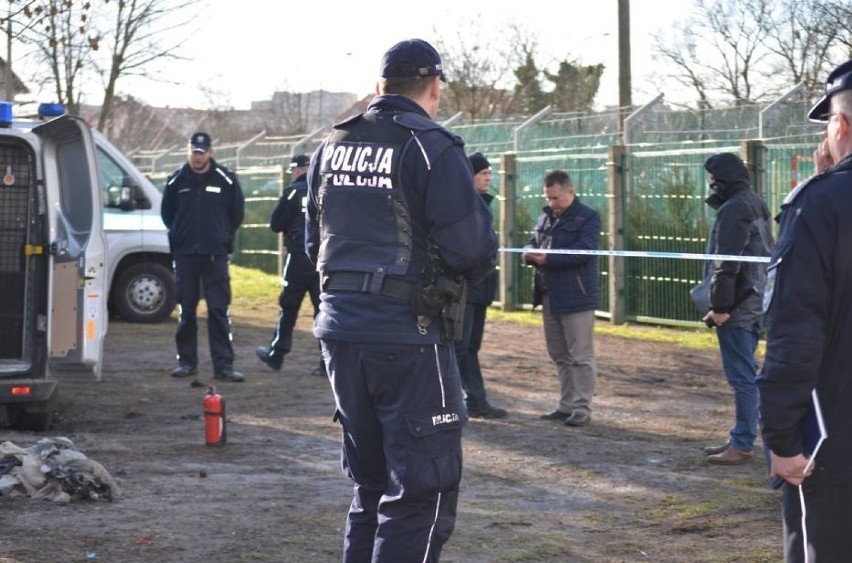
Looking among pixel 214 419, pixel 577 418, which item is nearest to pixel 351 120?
pixel 214 419

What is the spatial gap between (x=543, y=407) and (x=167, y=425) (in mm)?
2958

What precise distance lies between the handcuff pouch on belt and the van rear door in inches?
203

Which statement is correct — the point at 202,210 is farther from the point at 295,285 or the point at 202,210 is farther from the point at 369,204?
Result: the point at 369,204

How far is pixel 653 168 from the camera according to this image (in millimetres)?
17234

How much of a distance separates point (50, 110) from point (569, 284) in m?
3.76

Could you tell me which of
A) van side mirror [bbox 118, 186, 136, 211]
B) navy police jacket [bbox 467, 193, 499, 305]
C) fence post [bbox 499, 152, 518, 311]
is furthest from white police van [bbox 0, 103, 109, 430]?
fence post [bbox 499, 152, 518, 311]

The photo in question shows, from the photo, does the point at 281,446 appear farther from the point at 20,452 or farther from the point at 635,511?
the point at 635,511

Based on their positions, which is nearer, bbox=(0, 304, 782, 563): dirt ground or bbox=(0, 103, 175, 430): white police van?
bbox=(0, 304, 782, 563): dirt ground

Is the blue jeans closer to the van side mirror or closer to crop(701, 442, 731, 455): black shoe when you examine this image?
crop(701, 442, 731, 455): black shoe

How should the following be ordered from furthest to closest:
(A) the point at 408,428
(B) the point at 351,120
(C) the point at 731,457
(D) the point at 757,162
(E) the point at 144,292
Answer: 1. (E) the point at 144,292
2. (D) the point at 757,162
3. (C) the point at 731,457
4. (B) the point at 351,120
5. (A) the point at 408,428

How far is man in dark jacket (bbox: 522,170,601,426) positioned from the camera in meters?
9.92

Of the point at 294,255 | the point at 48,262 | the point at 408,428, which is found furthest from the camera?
the point at 294,255

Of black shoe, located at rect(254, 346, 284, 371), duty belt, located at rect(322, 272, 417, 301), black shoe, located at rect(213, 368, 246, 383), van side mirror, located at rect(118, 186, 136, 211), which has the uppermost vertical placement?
van side mirror, located at rect(118, 186, 136, 211)

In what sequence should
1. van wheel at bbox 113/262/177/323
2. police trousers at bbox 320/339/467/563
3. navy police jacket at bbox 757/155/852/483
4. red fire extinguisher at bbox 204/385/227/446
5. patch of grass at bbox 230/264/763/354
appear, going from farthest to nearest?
van wheel at bbox 113/262/177/323 < patch of grass at bbox 230/264/763/354 < red fire extinguisher at bbox 204/385/227/446 < police trousers at bbox 320/339/467/563 < navy police jacket at bbox 757/155/852/483
